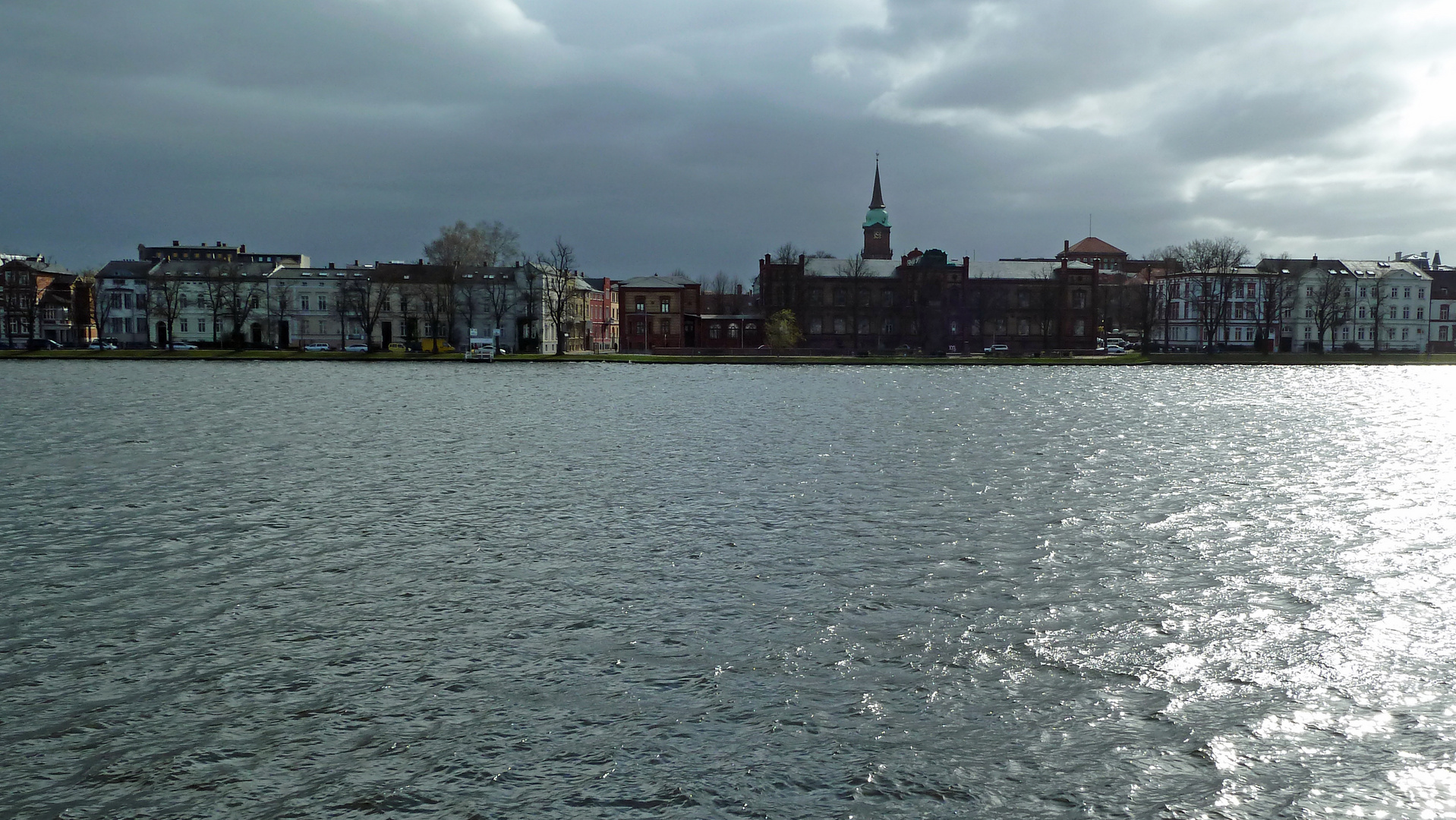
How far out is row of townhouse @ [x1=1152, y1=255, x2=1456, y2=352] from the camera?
12988cm

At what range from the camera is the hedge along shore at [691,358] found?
101125mm

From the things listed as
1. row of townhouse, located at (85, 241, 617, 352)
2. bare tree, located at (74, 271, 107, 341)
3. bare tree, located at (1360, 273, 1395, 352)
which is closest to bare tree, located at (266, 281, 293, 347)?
row of townhouse, located at (85, 241, 617, 352)

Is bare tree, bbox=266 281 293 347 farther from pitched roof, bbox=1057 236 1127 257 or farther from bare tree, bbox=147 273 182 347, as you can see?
pitched roof, bbox=1057 236 1127 257

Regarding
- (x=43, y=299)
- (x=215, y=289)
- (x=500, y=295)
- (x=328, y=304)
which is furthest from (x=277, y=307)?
(x=43, y=299)

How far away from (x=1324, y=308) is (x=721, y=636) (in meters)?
Answer: 134

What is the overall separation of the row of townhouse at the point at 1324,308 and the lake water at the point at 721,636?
4489 inches

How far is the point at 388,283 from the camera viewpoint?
120500mm

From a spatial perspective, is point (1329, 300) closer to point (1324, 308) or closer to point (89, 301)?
point (1324, 308)

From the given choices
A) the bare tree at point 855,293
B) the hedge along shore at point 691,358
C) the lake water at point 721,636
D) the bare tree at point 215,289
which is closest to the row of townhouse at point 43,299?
the bare tree at point 215,289

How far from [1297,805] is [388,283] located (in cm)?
12184

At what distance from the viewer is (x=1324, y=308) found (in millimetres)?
125000

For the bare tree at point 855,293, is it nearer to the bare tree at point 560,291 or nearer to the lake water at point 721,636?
the bare tree at point 560,291

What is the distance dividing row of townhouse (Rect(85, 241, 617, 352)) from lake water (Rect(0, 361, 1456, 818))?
97.0 m

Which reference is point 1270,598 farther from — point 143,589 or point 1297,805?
point 143,589
